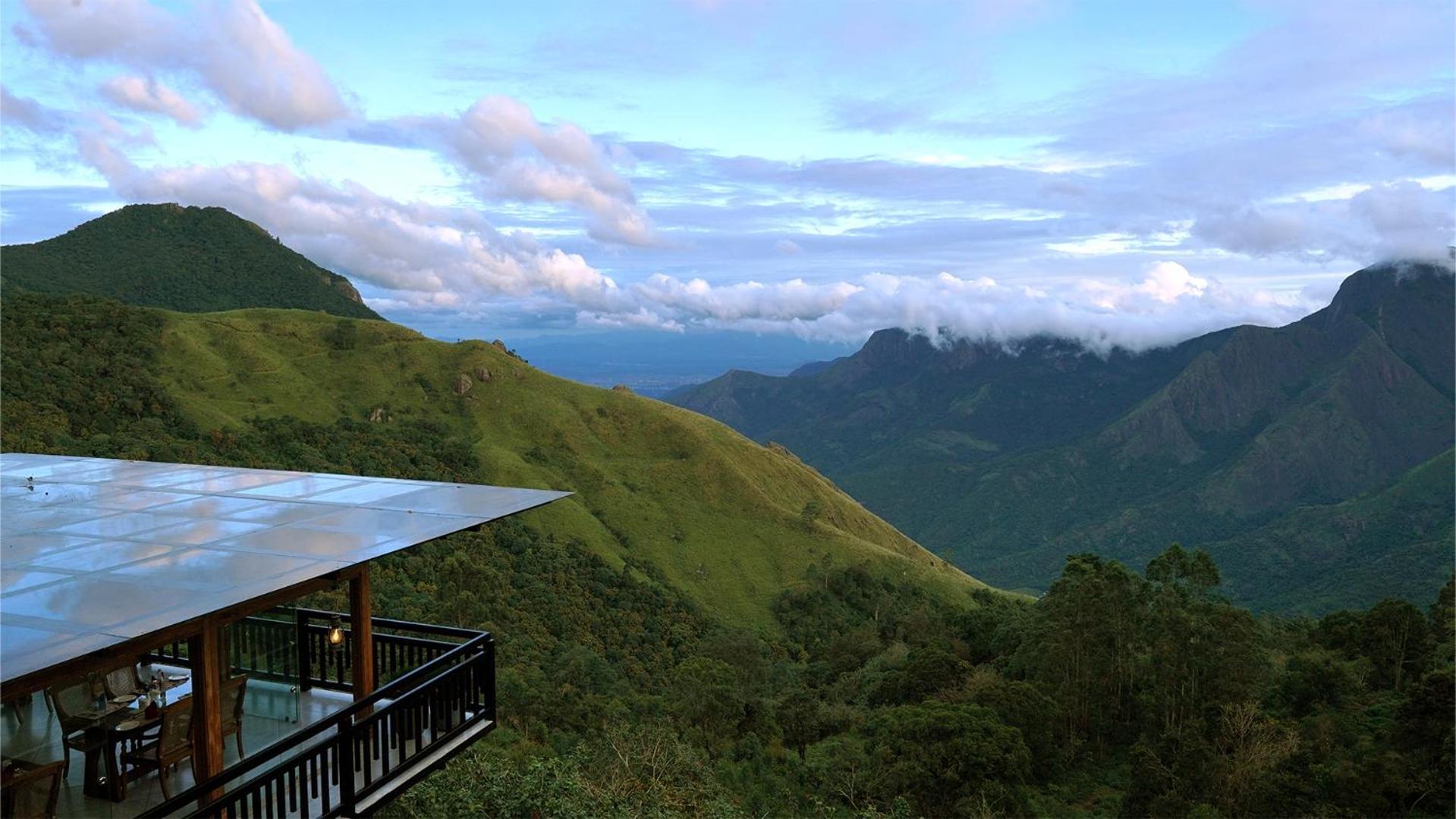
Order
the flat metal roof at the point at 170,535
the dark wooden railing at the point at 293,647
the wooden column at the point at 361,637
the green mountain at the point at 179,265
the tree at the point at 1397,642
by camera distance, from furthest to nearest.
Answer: the green mountain at the point at 179,265 → the tree at the point at 1397,642 → the dark wooden railing at the point at 293,647 → the wooden column at the point at 361,637 → the flat metal roof at the point at 170,535

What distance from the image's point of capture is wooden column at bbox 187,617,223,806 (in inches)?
298

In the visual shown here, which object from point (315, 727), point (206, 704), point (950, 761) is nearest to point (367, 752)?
Result: point (315, 727)

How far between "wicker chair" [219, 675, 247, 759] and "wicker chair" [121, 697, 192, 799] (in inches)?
15.1

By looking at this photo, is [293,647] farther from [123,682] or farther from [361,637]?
[361,637]

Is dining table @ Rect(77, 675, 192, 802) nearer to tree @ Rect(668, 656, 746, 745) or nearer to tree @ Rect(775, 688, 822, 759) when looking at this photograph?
tree @ Rect(668, 656, 746, 745)

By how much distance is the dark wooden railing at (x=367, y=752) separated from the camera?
7289 millimetres

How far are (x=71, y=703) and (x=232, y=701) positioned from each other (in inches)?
→ 59.1

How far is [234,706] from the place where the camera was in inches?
343

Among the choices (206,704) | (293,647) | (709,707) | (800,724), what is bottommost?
(800,724)

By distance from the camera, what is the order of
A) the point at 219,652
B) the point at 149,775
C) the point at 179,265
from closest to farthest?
the point at 219,652 < the point at 149,775 < the point at 179,265

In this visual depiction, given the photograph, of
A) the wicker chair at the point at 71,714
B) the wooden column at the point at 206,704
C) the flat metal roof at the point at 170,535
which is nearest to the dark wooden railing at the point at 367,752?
the wooden column at the point at 206,704

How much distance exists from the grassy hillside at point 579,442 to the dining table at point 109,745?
58641 mm

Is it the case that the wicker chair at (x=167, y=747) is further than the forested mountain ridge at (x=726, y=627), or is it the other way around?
the forested mountain ridge at (x=726, y=627)

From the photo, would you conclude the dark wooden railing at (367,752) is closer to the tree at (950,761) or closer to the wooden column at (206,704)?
the wooden column at (206,704)
